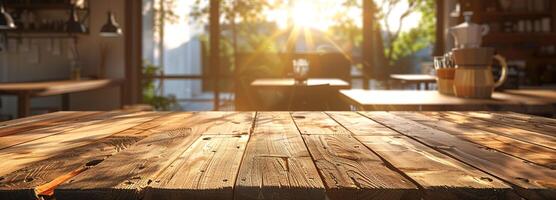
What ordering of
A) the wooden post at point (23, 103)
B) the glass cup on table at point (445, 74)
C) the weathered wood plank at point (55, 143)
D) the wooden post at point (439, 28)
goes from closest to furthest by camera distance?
the weathered wood plank at point (55, 143)
the glass cup on table at point (445, 74)
the wooden post at point (23, 103)
the wooden post at point (439, 28)

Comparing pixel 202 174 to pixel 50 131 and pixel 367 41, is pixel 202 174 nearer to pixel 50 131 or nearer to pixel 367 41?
pixel 50 131

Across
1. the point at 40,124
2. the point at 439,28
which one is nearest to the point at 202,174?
the point at 40,124

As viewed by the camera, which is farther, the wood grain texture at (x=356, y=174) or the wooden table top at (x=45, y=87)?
the wooden table top at (x=45, y=87)

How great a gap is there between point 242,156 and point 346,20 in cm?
749

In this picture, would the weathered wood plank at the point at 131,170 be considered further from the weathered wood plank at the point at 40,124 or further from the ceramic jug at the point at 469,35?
the ceramic jug at the point at 469,35

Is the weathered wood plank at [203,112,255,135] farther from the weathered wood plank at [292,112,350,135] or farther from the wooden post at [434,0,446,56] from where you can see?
the wooden post at [434,0,446,56]

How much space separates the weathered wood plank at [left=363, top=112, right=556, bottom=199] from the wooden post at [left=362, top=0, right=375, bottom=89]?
252 inches

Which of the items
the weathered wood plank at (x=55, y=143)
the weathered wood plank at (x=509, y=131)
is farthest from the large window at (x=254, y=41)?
the weathered wood plank at (x=55, y=143)

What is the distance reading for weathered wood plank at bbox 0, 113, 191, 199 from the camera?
0.62 meters

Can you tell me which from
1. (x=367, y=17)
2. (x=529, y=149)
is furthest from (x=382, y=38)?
(x=529, y=149)

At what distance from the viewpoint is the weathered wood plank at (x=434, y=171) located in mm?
618

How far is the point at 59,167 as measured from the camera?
0.76 meters

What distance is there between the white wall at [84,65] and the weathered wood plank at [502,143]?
21.7 feet

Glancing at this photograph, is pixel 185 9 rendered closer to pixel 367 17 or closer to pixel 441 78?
pixel 367 17
